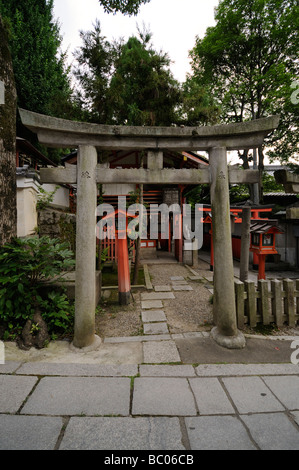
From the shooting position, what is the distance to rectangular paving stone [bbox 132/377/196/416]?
8.05 feet

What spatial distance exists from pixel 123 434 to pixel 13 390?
151cm

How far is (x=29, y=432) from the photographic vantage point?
2.19 m

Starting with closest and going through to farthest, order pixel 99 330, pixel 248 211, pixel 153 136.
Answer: pixel 153 136
pixel 99 330
pixel 248 211

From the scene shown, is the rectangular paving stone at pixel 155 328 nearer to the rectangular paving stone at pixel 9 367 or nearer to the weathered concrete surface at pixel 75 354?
the weathered concrete surface at pixel 75 354

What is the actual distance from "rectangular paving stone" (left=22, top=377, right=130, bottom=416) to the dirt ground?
4.41ft

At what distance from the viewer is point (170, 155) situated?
1139 centimetres

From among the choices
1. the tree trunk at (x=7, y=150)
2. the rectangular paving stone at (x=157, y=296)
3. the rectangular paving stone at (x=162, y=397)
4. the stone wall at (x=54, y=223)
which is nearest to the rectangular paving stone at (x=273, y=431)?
the rectangular paving stone at (x=162, y=397)

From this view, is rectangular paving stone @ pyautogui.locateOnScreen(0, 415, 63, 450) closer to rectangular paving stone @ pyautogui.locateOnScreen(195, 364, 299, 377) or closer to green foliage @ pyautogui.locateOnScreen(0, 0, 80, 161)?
rectangular paving stone @ pyautogui.locateOnScreen(195, 364, 299, 377)

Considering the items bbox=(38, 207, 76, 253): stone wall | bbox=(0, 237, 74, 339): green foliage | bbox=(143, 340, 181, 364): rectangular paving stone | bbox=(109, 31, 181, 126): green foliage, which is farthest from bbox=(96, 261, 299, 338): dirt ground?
bbox=(109, 31, 181, 126): green foliage
